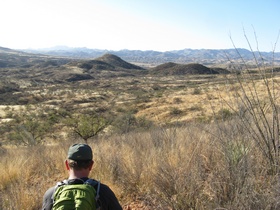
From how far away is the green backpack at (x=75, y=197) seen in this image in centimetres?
205

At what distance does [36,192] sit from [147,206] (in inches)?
57.0

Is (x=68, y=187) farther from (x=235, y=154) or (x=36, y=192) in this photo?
(x=235, y=154)

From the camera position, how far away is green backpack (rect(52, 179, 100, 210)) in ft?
6.73

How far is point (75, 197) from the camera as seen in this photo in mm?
2072

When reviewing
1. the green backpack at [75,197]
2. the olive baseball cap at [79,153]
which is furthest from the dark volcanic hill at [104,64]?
the green backpack at [75,197]

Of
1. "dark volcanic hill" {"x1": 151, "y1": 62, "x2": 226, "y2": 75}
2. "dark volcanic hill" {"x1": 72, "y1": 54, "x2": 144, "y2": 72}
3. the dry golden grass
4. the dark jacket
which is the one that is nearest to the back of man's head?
the dark jacket

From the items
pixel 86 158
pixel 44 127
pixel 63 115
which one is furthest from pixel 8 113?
pixel 86 158

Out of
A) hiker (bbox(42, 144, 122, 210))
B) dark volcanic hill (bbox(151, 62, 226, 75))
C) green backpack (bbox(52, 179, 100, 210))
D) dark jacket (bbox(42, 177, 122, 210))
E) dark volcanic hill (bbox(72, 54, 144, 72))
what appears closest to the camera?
green backpack (bbox(52, 179, 100, 210))

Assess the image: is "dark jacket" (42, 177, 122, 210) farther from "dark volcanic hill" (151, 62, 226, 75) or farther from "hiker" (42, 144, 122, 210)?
"dark volcanic hill" (151, 62, 226, 75)

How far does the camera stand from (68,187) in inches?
84.7

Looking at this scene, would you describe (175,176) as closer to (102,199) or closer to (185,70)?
(102,199)

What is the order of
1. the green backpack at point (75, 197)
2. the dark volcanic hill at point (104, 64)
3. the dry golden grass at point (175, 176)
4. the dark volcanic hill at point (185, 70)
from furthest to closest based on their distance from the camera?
1. the dark volcanic hill at point (104, 64)
2. the dark volcanic hill at point (185, 70)
3. the dry golden grass at point (175, 176)
4. the green backpack at point (75, 197)

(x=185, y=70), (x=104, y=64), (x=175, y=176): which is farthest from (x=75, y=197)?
(x=104, y=64)

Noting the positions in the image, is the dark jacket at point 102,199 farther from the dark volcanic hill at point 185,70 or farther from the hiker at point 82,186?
the dark volcanic hill at point 185,70
